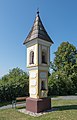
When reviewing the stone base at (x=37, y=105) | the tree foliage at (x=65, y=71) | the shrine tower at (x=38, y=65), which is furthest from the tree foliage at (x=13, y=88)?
the stone base at (x=37, y=105)

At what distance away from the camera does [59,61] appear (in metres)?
37.4

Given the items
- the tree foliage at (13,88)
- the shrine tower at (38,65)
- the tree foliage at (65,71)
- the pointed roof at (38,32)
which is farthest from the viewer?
the tree foliage at (65,71)

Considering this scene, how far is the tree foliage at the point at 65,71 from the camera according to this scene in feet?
85.7

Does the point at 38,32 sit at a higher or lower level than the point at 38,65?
higher

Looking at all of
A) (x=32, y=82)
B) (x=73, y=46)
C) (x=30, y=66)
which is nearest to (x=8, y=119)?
(x=32, y=82)

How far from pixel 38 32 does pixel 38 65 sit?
273 cm

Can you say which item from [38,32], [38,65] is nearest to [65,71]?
[38,32]

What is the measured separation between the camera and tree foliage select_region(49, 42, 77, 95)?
26.1 meters

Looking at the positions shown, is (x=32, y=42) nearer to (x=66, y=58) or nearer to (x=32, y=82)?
(x=32, y=82)

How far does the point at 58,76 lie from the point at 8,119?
1792cm

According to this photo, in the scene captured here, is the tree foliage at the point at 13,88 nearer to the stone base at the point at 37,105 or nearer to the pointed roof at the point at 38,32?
the stone base at the point at 37,105

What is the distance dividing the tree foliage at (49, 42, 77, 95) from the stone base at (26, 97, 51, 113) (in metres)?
12.9

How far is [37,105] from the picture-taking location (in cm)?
1137

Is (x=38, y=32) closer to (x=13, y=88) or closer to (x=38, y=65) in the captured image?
(x=38, y=65)
